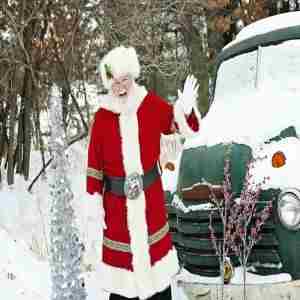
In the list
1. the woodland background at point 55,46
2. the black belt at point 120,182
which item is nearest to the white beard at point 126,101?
the black belt at point 120,182

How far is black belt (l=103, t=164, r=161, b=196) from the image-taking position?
3.64 meters

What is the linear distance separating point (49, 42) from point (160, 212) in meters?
7.17

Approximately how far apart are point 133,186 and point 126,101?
52cm

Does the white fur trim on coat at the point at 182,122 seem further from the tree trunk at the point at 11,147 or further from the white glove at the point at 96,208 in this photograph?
the tree trunk at the point at 11,147

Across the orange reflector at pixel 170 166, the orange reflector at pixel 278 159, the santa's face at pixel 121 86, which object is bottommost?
the orange reflector at pixel 170 166

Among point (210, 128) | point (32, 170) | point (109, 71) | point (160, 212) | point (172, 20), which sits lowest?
point (32, 170)

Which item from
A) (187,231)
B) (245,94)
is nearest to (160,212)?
(187,231)

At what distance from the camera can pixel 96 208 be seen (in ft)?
11.8

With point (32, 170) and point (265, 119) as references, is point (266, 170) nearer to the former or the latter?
point (265, 119)

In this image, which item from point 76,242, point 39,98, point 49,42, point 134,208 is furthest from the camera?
point 39,98

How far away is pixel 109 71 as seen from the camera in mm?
3688

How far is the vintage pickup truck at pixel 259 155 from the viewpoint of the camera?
12.1ft

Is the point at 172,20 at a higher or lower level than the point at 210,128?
higher

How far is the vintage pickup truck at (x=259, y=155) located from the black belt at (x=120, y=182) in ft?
1.49
